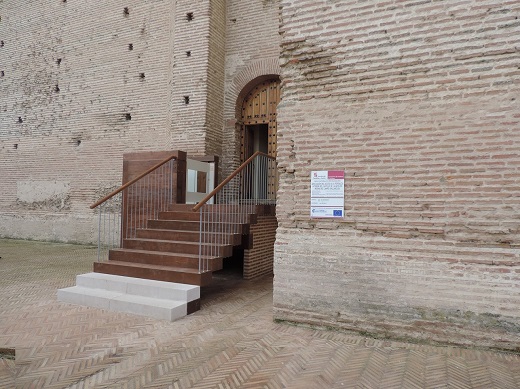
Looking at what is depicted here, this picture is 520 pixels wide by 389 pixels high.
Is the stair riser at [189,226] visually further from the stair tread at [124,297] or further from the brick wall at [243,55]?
the brick wall at [243,55]

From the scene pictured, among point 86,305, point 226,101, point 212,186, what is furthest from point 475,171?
point 226,101

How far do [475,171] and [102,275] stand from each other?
5251mm

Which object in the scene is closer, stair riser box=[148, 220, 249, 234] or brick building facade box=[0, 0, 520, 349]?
brick building facade box=[0, 0, 520, 349]

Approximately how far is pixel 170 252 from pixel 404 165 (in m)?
3.72

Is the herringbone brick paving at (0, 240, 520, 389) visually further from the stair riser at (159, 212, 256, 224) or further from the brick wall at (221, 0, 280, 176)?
the brick wall at (221, 0, 280, 176)

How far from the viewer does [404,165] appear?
3.85 metres

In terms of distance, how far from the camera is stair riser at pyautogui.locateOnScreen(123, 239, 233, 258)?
5.29 metres

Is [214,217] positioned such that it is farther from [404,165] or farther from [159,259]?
[404,165]

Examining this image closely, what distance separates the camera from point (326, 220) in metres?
4.21

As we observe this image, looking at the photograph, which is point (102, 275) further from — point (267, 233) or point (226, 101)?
point (226, 101)

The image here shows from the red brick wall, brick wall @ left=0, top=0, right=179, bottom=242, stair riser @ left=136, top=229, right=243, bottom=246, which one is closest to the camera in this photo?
stair riser @ left=136, top=229, right=243, bottom=246

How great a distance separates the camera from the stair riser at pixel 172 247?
17.3 feet

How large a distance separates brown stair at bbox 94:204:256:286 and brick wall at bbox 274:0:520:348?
49.6 inches

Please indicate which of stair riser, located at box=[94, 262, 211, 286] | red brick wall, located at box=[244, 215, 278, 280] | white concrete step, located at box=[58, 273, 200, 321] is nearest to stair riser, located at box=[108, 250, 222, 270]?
stair riser, located at box=[94, 262, 211, 286]
